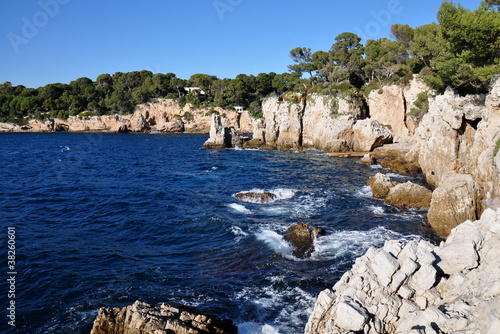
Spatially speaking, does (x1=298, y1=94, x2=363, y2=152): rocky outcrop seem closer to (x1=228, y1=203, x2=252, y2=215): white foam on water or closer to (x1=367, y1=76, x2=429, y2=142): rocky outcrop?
(x1=367, y1=76, x2=429, y2=142): rocky outcrop

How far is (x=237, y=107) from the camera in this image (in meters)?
106

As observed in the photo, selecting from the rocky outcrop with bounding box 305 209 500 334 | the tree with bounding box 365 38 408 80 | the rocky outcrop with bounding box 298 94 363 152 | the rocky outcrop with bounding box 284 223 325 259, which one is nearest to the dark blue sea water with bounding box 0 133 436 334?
the rocky outcrop with bounding box 284 223 325 259

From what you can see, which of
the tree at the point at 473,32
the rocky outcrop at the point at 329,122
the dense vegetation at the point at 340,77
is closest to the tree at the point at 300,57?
the dense vegetation at the point at 340,77

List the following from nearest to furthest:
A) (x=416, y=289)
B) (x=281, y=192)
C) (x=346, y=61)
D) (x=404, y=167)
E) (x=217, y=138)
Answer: (x=416, y=289)
(x=281, y=192)
(x=404, y=167)
(x=217, y=138)
(x=346, y=61)

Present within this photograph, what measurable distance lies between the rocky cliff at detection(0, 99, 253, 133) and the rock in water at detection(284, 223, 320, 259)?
85403 mm

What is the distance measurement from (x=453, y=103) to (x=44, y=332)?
29.3 meters

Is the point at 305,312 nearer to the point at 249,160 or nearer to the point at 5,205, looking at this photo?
the point at 5,205

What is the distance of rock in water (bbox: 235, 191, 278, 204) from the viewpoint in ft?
92.4

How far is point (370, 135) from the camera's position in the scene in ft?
162

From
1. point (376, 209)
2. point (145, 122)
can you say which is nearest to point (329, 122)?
point (376, 209)

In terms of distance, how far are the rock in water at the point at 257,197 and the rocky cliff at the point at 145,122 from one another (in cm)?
7611

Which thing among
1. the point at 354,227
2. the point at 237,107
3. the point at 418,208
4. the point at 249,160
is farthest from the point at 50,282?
the point at 237,107

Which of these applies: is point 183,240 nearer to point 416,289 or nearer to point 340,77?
point 416,289

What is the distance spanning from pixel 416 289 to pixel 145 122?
110 meters
